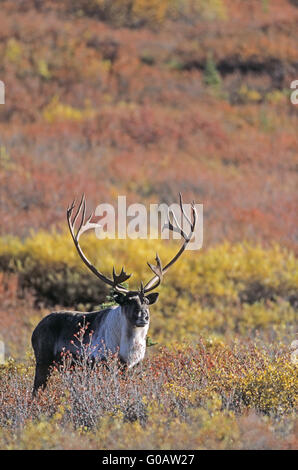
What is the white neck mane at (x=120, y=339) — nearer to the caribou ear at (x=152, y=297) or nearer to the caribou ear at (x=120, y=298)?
the caribou ear at (x=120, y=298)

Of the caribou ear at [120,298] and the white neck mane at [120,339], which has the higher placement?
the caribou ear at [120,298]

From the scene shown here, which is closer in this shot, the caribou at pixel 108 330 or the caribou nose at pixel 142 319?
the caribou nose at pixel 142 319

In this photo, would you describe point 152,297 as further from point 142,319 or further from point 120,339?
point 120,339

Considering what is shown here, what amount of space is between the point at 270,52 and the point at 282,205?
39.2ft

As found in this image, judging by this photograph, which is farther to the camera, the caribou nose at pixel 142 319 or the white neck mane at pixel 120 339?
the white neck mane at pixel 120 339

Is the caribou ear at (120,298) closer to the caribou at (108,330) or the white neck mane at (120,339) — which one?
the caribou at (108,330)

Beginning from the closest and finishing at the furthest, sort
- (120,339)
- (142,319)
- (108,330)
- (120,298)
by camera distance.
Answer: (142,319), (120,298), (120,339), (108,330)

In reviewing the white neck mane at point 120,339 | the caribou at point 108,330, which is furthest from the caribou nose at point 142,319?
the white neck mane at point 120,339

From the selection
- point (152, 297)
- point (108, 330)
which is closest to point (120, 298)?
point (152, 297)

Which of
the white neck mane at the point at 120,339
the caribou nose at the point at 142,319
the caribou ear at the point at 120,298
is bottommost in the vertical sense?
the white neck mane at the point at 120,339

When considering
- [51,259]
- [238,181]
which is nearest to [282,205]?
[238,181]

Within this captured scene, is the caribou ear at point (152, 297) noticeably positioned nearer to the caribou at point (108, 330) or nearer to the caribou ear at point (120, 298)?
the caribou at point (108, 330)

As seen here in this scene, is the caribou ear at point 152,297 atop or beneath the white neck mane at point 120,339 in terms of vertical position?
atop

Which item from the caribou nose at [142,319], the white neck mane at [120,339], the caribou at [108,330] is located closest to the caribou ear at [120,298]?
the caribou at [108,330]
